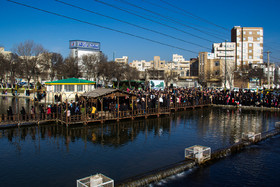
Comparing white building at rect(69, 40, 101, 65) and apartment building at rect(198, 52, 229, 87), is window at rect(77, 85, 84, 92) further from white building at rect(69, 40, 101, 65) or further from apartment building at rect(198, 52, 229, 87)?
white building at rect(69, 40, 101, 65)

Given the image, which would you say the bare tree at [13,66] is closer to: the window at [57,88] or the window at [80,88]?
the window at [57,88]

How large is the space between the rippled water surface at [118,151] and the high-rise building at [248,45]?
95420mm

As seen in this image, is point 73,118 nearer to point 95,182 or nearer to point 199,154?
point 199,154

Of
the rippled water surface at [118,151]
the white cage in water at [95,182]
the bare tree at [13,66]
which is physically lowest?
the rippled water surface at [118,151]

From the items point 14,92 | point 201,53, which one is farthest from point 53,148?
point 201,53

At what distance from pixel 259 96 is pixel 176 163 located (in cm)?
2745

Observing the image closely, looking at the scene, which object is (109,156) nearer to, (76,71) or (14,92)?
(14,92)

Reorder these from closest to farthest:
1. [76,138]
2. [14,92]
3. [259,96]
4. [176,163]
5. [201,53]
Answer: [176,163], [76,138], [259,96], [14,92], [201,53]

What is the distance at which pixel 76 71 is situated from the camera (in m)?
65.2

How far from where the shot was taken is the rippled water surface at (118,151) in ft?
36.4

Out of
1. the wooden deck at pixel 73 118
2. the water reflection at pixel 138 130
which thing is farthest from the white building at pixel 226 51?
the wooden deck at pixel 73 118

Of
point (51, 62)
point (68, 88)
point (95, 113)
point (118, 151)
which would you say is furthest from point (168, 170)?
point (51, 62)

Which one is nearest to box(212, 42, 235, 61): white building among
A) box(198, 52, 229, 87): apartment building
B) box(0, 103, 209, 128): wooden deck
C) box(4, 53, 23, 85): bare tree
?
box(198, 52, 229, 87): apartment building

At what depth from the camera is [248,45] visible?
11012cm
